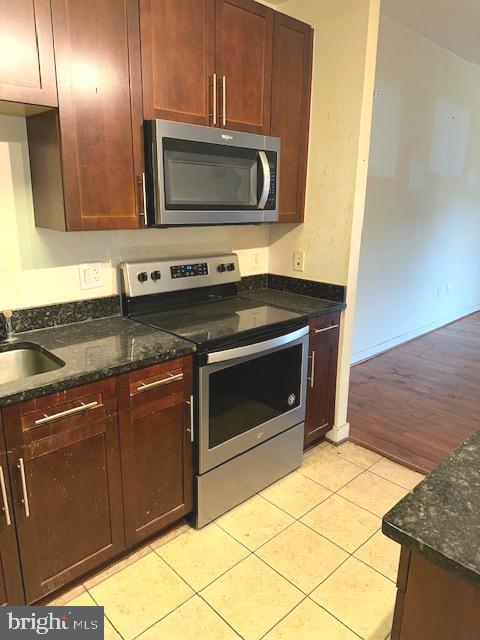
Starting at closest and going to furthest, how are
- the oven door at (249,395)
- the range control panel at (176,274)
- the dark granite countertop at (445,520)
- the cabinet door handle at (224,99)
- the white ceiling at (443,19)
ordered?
the dark granite countertop at (445,520) < the oven door at (249,395) < the cabinet door handle at (224,99) < the range control panel at (176,274) < the white ceiling at (443,19)

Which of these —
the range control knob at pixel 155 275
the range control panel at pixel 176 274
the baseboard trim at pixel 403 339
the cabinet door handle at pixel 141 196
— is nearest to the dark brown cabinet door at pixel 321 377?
the range control panel at pixel 176 274

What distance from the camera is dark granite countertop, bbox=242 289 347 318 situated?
2.46 meters

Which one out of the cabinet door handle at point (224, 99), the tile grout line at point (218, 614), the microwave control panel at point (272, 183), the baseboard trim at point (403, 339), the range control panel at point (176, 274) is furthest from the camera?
the baseboard trim at point (403, 339)

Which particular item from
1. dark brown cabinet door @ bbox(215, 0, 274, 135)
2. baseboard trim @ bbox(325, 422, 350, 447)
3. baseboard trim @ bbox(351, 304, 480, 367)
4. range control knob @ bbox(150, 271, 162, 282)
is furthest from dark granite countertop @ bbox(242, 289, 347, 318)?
baseboard trim @ bbox(351, 304, 480, 367)

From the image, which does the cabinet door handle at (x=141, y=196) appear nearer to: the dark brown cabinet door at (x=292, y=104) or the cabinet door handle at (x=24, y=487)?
the dark brown cabinet door at (x=292, y=104)

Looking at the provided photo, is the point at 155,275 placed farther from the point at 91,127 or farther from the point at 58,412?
the point at 58,412

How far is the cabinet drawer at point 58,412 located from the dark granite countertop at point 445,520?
1.08 m

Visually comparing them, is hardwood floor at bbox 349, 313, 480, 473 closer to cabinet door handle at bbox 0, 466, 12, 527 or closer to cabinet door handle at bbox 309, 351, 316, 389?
cabinet door handle at bbox 309, 351, 316, 389

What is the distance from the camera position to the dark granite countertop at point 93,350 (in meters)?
1.46

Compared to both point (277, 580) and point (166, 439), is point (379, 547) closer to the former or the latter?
point (277, 580)

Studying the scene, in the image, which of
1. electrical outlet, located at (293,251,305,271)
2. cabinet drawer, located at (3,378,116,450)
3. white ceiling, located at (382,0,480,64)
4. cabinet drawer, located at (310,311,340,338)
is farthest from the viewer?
white ceiling, located at (382,0,480,64)

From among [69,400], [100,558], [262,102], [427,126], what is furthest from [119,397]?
[427,126]

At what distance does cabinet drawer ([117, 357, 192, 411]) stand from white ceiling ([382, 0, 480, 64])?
2.88 metres

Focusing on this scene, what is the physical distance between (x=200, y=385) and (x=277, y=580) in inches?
33.0
